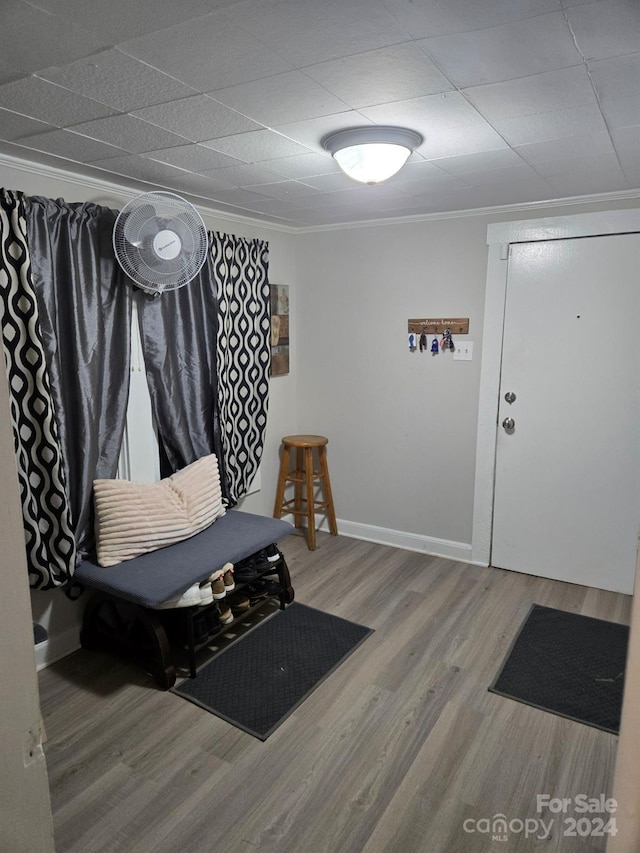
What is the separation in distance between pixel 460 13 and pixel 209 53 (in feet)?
1.95

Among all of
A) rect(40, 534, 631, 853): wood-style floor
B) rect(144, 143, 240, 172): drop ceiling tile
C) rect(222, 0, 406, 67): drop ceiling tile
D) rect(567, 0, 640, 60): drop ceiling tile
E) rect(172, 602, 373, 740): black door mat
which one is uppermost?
rect(144, 143, 240, 172): drop ceiling tile

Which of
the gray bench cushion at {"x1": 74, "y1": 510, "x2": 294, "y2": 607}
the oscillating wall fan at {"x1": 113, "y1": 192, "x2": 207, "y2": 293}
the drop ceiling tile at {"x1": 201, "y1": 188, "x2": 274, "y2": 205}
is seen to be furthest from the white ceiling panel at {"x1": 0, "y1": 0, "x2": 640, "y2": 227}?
the gray bench cushion at {"x1": 74, "y1": 510, "x2": 294, "y2": 607}

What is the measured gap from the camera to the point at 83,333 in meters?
2.49

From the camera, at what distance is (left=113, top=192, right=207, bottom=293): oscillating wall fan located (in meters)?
2.47

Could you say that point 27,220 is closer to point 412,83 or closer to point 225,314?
→ point 225,314

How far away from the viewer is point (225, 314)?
3.30 m

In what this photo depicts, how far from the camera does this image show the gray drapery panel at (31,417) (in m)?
2.20

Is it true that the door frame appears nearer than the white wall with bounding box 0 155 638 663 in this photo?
Yes

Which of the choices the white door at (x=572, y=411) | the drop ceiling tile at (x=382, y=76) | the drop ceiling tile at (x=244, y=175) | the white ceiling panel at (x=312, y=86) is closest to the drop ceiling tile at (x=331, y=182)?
the white ceiling panel at (x=312, y=86)

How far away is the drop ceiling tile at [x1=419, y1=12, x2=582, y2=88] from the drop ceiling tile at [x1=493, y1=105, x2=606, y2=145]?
356 mm

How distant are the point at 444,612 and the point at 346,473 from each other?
1354 mm

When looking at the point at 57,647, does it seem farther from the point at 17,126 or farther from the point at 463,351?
the point at 463,351

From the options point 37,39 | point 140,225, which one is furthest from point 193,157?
point 37,39

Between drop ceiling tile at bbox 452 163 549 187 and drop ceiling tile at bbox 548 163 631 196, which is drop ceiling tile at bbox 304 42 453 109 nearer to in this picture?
drop ceiling tile at bbox 452 163 549 187
